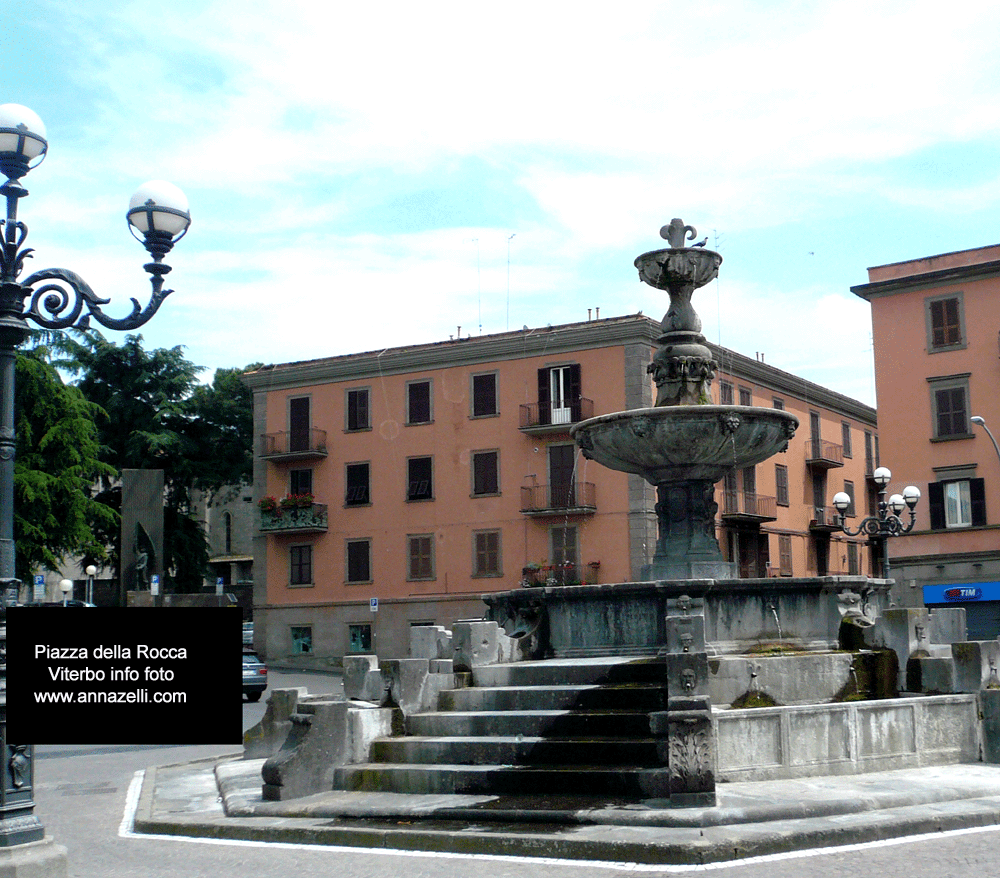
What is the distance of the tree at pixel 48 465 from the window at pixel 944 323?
27.9 metres

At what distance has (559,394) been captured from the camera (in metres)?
41.5

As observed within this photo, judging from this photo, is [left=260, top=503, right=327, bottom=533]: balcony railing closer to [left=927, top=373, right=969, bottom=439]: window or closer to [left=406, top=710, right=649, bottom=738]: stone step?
[left=927, top=373, right=969, bottom=439]: window

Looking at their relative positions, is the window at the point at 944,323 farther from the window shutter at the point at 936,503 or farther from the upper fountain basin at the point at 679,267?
the upper fountain basin at the point at 679,267

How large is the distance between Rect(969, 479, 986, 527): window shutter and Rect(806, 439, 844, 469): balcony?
11.4 m

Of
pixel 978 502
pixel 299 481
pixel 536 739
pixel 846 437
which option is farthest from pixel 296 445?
pixel 536 739

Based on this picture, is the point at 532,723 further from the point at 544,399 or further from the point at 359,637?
the point at 359,637

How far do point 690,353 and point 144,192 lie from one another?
22.9 feet

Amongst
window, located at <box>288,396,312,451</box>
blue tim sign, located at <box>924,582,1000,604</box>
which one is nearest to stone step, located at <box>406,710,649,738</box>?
blue tim sign, located at <box>924,582,1000,604</box>

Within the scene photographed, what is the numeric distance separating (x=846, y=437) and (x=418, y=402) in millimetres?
21584

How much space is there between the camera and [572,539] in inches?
1601

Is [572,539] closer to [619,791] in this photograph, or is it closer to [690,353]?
[690,353]

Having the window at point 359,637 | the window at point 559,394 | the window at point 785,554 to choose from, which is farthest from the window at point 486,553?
the window at point 785,554

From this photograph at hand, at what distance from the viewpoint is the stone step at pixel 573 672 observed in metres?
10.9

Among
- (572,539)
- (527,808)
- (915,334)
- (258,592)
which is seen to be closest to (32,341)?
(258,592)
